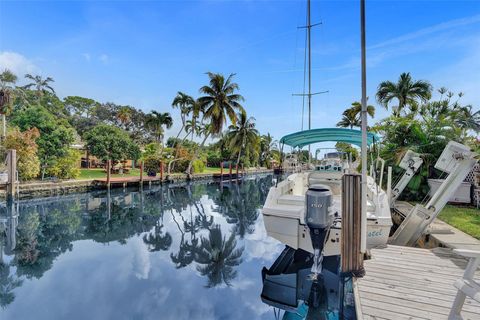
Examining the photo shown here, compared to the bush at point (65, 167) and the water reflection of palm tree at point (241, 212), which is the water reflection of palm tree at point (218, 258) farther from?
the bush at point (65, 167)

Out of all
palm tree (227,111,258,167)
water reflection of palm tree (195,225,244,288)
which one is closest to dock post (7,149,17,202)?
water reflection of palm tree (195,225,244,288)

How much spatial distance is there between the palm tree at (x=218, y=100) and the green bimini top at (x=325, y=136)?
1761 centimetres

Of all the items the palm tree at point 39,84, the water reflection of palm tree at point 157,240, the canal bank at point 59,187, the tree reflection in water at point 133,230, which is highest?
the palm tree at point 39,84

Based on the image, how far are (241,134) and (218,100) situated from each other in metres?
7.25

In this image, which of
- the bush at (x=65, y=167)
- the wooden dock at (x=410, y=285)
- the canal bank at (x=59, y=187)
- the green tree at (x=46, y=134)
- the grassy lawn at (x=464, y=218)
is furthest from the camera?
the bush at (x=65, y=167)

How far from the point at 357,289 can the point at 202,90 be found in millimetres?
23657

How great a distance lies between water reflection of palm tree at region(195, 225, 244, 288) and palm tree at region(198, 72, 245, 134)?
17.8 meters

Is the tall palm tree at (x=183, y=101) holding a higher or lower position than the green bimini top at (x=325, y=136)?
higher

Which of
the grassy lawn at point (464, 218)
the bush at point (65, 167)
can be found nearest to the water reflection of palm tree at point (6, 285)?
the grassy lawn at point (464, 218)

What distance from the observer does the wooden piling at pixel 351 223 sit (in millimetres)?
3535

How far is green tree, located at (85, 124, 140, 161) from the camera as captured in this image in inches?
882

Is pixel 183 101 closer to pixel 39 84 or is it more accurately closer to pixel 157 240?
pixel 157 240

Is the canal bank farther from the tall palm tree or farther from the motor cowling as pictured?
the motor cowling

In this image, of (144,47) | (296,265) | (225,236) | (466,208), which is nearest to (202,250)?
(225,236)
